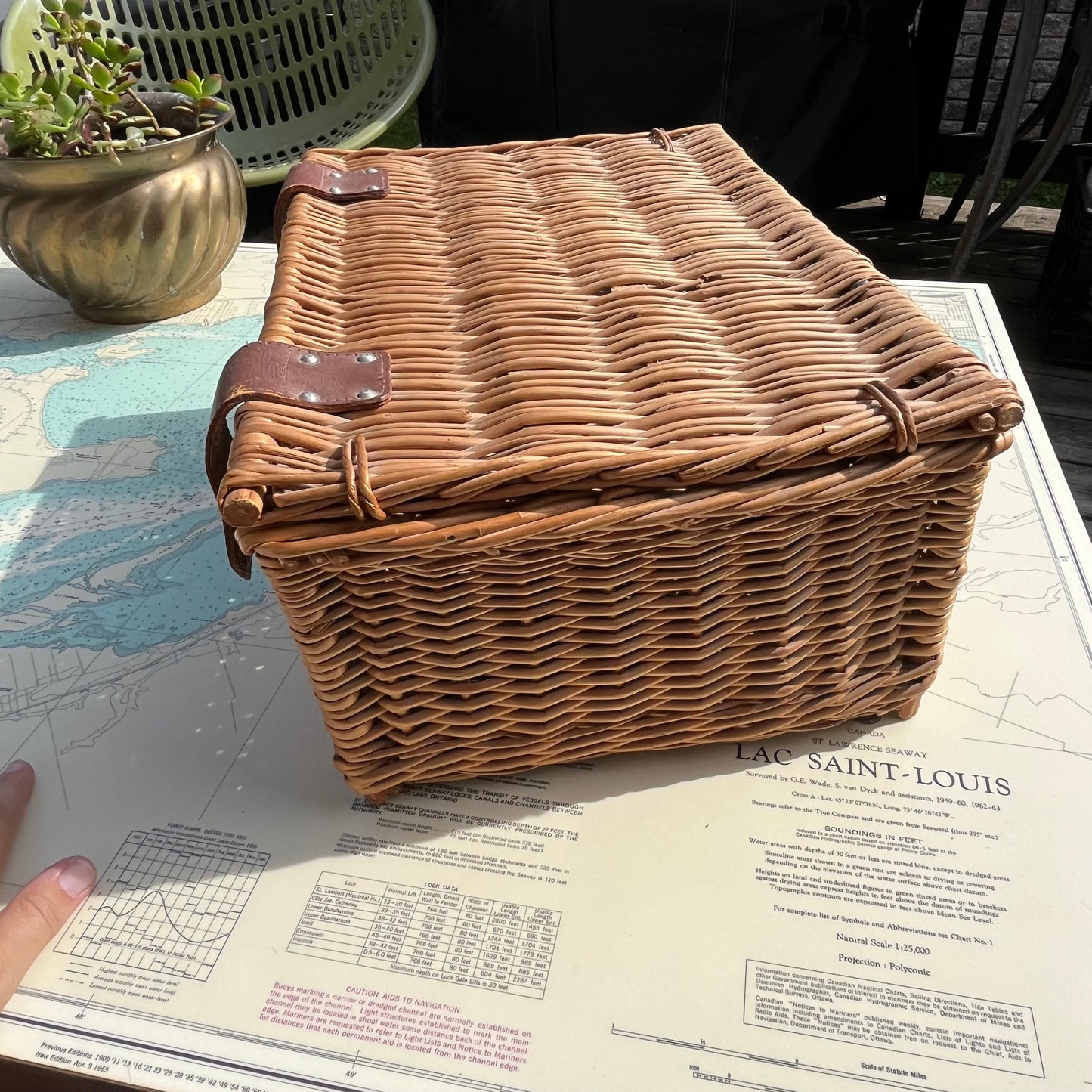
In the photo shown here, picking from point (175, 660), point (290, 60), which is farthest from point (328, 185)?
point (290, 60)

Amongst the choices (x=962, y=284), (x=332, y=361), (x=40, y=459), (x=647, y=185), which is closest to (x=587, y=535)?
(x=332, y=361)

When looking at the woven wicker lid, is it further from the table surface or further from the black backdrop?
the black backdrop

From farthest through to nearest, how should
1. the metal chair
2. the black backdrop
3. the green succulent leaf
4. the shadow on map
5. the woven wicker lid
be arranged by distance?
the black backdrop → the metal chair → the shadow on map → the green succulent leaf → the woven wicker lid

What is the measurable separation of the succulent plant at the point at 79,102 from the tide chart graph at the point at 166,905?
77 cm

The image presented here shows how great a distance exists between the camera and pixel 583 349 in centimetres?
63

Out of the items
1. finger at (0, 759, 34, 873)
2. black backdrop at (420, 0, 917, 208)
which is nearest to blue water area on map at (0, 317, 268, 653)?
finger at (0, 759, 34, 873)

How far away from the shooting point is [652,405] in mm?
567

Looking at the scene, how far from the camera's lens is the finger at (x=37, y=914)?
21.9 inches

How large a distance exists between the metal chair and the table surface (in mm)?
658

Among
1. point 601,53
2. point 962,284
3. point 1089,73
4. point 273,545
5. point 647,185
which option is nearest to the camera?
point 273,545

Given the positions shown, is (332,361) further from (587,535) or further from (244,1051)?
(244,1051)

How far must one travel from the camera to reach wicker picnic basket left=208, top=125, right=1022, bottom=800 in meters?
0.52

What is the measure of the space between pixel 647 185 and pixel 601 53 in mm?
1209

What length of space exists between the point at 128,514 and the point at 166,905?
0.47m
